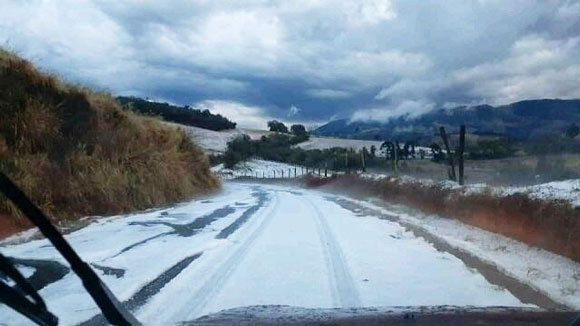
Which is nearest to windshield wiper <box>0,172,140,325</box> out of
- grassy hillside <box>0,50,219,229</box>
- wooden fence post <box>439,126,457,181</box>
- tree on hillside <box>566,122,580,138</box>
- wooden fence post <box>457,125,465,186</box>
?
grassy hillside <box>0,50,219,229</box>

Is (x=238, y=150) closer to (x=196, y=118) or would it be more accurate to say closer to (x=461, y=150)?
(x=196, y=118)

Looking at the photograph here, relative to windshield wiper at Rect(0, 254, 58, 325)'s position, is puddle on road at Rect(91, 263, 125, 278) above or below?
below

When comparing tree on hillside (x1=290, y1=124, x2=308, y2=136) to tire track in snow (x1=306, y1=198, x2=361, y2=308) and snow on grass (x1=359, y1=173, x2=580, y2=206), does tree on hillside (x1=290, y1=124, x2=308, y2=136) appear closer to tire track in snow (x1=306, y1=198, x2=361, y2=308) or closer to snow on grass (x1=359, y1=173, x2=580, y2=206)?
snow on grass (x1=359, y1=173, x2=580, y2=206)

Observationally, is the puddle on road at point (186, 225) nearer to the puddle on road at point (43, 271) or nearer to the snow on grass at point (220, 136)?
the puddle on road at point (43, 271)

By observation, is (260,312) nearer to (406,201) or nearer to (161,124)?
(406,201)

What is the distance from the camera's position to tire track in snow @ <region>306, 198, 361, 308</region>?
7496 millimetres

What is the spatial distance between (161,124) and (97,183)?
39.5ft

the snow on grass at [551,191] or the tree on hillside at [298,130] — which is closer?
the snow on grass at [551,191]

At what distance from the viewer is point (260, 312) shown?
20.7 ft

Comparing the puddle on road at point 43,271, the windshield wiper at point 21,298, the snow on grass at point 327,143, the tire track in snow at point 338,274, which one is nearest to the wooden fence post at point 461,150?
the tire track in snow at point 338,274

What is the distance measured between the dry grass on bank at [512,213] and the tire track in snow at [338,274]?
332 centimetres

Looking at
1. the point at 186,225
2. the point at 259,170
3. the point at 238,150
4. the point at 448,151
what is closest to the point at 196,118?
the point at 238,150

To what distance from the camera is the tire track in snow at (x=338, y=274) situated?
24.6 ft

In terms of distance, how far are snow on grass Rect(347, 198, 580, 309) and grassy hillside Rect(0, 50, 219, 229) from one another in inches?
307
